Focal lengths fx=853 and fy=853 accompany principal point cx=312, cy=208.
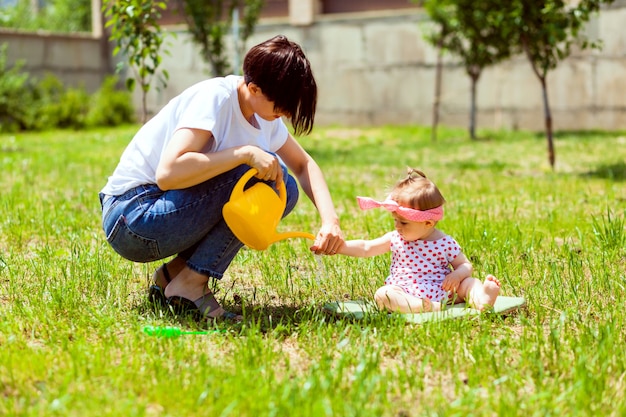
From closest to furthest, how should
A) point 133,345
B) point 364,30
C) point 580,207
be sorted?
point 133,345
point 580,207
point 364,30

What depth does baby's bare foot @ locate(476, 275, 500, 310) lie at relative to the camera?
293 cm

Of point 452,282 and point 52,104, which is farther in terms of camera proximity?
point 52,104

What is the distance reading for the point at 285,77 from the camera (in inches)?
110

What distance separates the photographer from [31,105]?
14.5 m

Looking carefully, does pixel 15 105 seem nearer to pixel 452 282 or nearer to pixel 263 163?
pixel 263 163

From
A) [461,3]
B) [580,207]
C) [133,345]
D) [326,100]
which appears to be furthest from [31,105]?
[133,345]

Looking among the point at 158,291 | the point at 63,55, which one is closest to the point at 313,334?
the point at 158,291

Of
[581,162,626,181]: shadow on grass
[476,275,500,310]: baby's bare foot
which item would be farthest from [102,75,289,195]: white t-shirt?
[581,162,626,181]: shadow on grass

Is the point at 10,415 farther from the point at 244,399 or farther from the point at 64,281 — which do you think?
the point at 64,281

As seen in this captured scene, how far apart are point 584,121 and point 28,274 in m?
10.3

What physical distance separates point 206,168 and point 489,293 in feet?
3.47

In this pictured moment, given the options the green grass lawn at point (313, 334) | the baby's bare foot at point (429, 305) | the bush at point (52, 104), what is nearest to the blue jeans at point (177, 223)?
the green grass lawn at point (313, 334)

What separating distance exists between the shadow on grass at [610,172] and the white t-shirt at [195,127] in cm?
439

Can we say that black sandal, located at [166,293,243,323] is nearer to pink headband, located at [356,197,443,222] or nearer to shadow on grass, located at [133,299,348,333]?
shadow on grass, located at [133,299,348,333]
